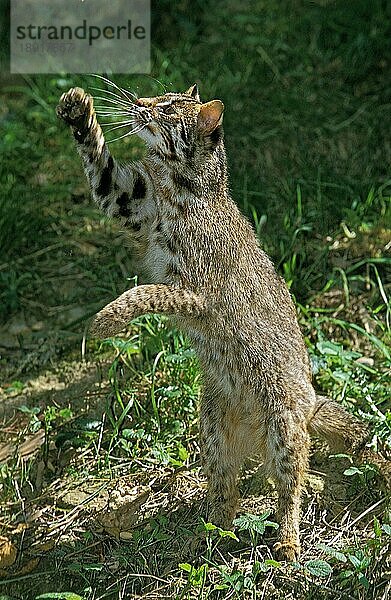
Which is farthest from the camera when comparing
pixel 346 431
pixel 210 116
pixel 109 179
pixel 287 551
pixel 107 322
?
pixel 346 431

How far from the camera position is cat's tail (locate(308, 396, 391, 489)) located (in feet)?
16.6

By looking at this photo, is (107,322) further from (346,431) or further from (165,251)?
(346,431)

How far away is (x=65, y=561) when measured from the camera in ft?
16.1

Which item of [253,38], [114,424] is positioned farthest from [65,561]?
[253,38]

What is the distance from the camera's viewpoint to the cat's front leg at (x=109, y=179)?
4797 mm

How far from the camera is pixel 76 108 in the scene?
4.75 metres

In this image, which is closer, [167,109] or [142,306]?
[142,306]

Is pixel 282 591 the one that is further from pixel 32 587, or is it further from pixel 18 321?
pixel 18 321

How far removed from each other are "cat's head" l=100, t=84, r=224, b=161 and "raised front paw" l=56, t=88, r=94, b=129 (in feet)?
0.87

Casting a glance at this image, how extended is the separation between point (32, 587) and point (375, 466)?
171cm

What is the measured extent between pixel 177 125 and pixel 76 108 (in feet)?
1.62

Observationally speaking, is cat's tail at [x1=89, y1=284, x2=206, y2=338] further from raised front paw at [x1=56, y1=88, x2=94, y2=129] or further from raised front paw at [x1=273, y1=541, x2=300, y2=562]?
raised front paw at [x1=273, y1=541, x2=300, y2=562]

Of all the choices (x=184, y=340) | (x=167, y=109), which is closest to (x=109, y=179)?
(x=167, y=109)

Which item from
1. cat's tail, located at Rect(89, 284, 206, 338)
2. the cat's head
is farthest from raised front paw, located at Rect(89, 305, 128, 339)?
the cat's head
